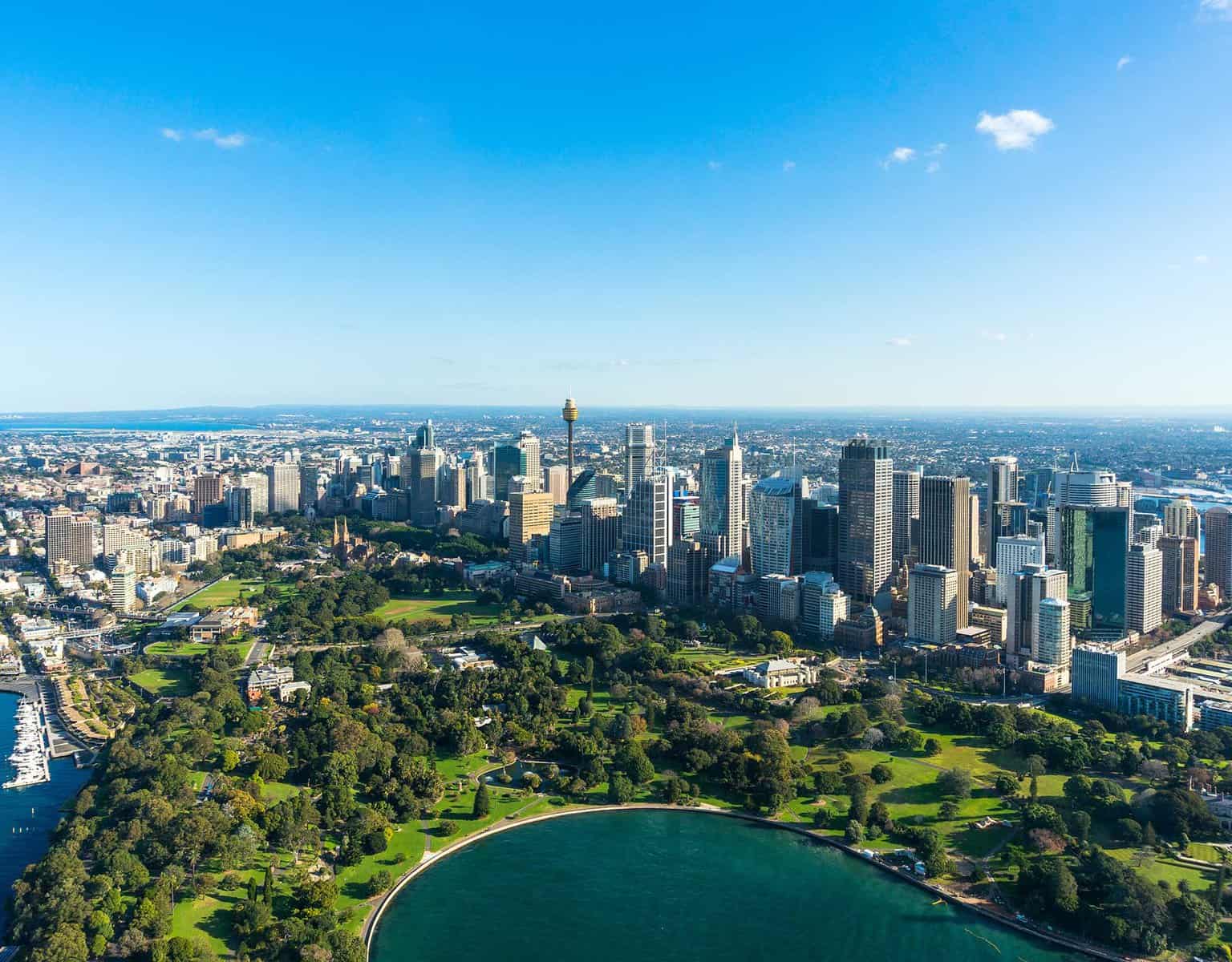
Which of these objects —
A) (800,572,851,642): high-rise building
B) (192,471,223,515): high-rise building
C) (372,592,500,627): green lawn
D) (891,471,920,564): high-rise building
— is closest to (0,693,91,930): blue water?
(372,592,500,627): green lawn

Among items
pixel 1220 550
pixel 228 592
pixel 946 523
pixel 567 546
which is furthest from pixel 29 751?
pixel 1220 550

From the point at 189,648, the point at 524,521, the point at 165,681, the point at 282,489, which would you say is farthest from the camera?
the point at 282,489

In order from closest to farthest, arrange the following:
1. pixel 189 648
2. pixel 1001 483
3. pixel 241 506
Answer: pixel 189 648, pixel 1001 483, pixel 241 506

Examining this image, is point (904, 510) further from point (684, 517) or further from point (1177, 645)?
point (1177, 645)

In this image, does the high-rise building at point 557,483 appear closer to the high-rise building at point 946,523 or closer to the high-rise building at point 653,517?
the high-rise building at point 653,517

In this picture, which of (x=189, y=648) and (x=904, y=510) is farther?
(x=904, y=510)

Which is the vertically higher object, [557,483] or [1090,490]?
[1090,490]

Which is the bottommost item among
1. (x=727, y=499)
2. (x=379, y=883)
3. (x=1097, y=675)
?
(x=379, y=883)

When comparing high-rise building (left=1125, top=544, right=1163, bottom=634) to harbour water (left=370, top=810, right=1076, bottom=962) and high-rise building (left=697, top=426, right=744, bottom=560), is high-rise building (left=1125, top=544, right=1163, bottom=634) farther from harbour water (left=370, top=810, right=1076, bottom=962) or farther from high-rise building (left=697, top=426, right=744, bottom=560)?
harbour water (left=370, top=810, right=1076, bottom=962)
